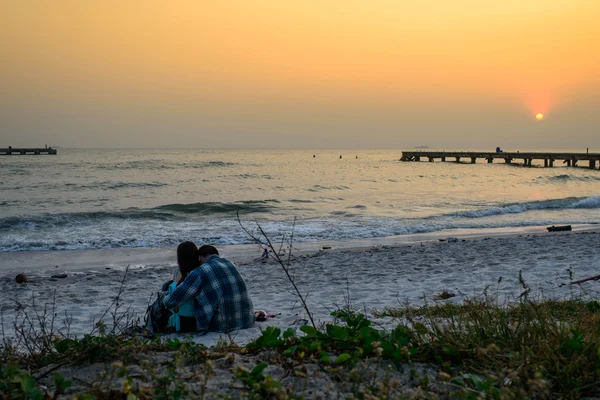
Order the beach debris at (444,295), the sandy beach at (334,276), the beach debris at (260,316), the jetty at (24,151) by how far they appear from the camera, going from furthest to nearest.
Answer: the jetty at (24,151), the beach debris at (444,295), the sandy beach at (334,276), the beach debris at (260,316)

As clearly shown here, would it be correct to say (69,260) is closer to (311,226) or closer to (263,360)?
(311,226)

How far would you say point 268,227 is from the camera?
1708 cm

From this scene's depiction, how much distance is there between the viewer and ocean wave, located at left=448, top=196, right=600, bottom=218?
20.3m

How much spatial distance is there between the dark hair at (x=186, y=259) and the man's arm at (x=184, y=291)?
0.38 metres

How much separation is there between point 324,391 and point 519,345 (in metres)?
1.28

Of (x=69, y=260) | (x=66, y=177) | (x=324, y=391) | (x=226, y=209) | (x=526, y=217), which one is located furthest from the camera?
(x=66, y=177)

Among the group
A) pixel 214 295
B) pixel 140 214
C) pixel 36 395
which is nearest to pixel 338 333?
pixel 36 395

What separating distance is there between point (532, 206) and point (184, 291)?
21.2 meters

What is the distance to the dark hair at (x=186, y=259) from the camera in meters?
5.40

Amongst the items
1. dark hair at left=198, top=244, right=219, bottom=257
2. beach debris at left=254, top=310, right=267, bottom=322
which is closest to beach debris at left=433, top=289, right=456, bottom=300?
beach debris at left=254, top=310, right=267, bottom=322

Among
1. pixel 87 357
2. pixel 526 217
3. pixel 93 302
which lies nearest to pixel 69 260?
pixel 93 302

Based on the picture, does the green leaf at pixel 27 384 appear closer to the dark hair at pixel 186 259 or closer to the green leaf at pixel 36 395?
the green leaf at pixel 36 395

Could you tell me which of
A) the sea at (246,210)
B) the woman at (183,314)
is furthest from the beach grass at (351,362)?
the sea at (246,210)

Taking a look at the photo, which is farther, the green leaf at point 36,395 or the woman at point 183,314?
the woman at point 183,314
